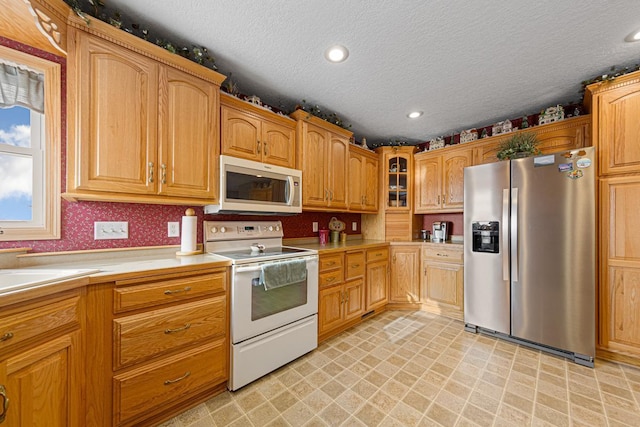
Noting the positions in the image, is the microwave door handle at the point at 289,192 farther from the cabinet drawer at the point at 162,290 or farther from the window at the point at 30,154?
the window at the point at 30,154

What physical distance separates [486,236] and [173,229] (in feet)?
9.81

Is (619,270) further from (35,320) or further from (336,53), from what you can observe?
(35,320)

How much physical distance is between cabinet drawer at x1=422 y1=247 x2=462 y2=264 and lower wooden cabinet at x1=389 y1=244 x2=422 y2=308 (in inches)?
4.3

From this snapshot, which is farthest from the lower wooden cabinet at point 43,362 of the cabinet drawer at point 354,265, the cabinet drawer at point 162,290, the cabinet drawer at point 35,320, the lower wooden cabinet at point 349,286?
the cabinet drawer at point 354,265

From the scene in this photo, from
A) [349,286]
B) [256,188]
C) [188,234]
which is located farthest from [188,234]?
[349,286]

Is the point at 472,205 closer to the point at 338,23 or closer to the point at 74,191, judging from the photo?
the point at 338,23

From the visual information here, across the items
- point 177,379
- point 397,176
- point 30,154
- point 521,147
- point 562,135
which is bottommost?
point 177,379

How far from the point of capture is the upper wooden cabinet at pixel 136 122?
1.36 meters

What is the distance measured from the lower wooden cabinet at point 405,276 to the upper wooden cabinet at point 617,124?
1879mm

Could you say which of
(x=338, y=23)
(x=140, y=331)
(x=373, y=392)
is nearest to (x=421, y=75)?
(x=338, y=23)

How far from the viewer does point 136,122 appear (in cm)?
153

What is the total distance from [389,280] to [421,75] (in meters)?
2.42

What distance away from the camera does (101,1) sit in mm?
1384

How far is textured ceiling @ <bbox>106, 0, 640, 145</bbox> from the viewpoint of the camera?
1407 millimetres
